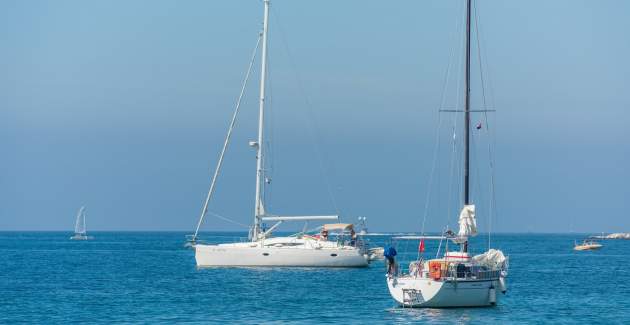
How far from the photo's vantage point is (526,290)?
71.2 metres

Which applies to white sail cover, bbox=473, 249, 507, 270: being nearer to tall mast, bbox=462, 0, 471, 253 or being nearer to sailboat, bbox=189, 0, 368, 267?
tall mast, bbox=462, 0, 471, 253

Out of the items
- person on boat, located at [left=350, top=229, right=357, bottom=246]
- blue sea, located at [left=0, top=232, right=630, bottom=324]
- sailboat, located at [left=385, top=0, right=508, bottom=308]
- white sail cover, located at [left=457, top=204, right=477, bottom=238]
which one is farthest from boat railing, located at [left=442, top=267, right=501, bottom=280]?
person on boat, located at [left=350, top=229, right=357, bottom=246]

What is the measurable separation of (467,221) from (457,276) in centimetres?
433

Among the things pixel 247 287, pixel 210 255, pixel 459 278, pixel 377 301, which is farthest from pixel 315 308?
pixel 210 255

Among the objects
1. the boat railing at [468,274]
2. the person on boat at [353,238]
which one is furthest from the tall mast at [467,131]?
the person on boat at [353,238]

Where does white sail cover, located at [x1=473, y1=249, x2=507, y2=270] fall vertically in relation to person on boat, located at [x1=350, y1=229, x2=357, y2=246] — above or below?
below

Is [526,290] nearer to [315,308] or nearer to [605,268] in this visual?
[315,308]

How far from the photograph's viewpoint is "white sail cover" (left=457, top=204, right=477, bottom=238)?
179 feet

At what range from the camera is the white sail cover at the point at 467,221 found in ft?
179

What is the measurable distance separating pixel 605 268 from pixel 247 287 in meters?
49.5

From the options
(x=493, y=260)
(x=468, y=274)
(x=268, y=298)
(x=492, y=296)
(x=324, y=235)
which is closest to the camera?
Answer: (x=468, y=274)

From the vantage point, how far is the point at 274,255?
87.4m

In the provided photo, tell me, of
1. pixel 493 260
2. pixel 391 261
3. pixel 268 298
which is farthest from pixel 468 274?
pixel 268 298

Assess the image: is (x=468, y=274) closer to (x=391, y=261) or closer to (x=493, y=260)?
(x=493, y=260)
